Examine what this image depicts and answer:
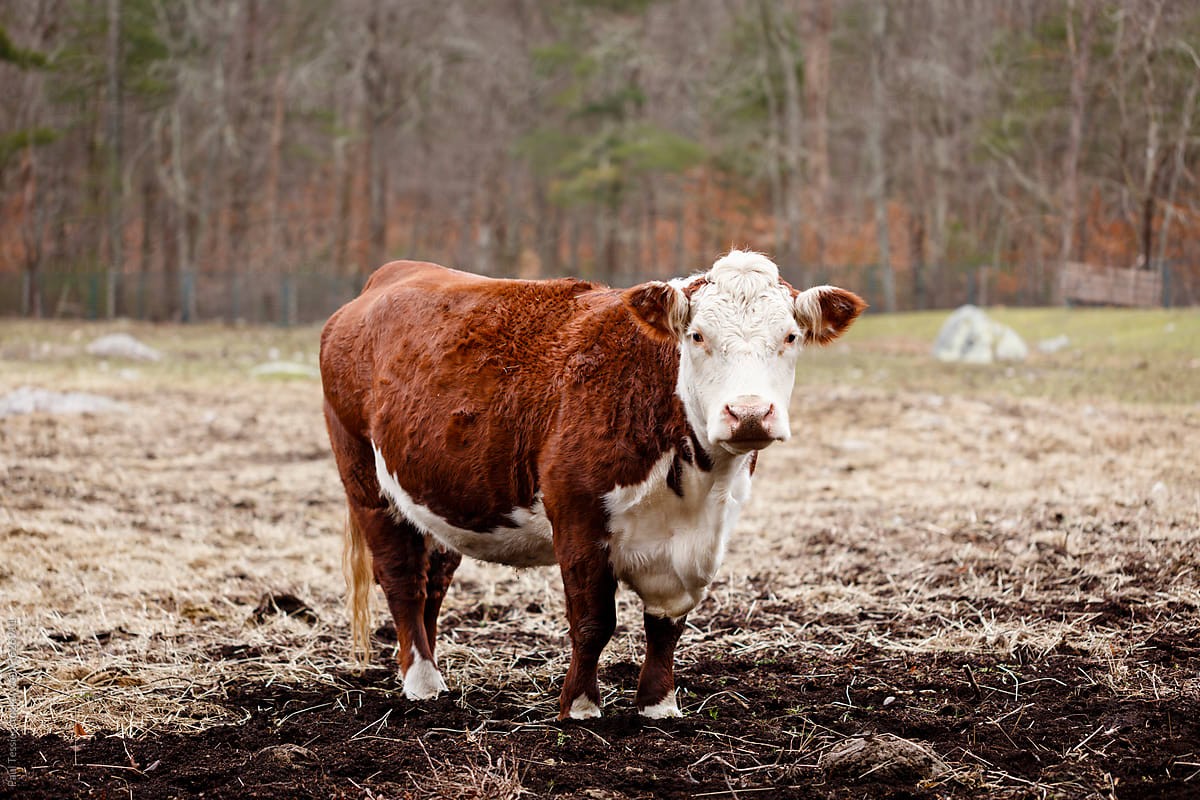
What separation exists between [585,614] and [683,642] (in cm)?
140

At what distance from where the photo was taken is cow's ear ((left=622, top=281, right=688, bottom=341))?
3789 millimetres

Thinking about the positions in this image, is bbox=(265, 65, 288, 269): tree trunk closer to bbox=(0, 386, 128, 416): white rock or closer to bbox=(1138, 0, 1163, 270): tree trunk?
bbox=(0, 386, 128, 416): white rock

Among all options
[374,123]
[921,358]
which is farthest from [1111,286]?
[374,123]

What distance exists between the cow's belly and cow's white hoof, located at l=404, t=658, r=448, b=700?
49cm

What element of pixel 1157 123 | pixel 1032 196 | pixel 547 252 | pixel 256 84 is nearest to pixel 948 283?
pixel 1032 196

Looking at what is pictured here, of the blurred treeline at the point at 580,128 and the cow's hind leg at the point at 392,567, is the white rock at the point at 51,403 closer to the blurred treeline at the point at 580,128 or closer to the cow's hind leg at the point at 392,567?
the cow's hind leg at the point at 392,567

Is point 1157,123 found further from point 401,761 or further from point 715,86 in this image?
point 401,761

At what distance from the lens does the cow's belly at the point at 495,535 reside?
4.24 m

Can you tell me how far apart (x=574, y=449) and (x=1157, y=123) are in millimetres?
24992

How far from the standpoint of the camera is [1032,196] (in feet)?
125

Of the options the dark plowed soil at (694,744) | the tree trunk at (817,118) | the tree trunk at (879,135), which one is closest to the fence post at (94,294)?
the tree trunk at (817,118)

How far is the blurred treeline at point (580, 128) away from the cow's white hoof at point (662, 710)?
26436 mm

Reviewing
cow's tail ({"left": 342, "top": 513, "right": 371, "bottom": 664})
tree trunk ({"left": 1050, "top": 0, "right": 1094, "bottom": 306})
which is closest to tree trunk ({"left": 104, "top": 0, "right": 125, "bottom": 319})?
tree trunk ({"left": 1050, "top": 0, "right": 1094, "bottom": 306})

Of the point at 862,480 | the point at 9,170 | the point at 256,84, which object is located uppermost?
the point at 256,84
